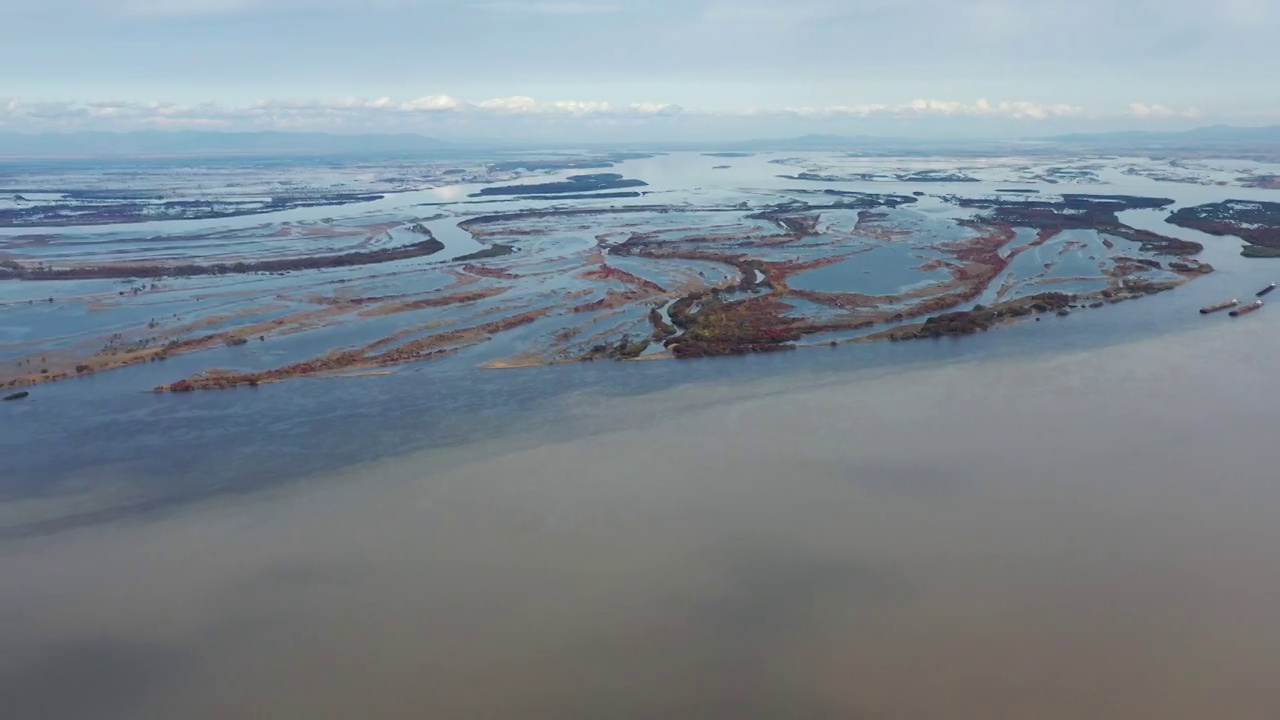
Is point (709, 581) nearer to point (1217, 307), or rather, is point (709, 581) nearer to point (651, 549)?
point (651, 549)

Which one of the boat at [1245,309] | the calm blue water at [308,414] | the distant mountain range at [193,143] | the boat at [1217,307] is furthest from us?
the distant mountain range at [193,143]

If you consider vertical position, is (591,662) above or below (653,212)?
below

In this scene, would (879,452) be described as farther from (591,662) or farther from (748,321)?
(748,321)

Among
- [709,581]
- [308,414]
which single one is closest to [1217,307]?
[709,581]

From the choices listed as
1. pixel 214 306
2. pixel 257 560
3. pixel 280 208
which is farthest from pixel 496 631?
pixel 280 208

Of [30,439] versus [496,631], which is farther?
[30,439]

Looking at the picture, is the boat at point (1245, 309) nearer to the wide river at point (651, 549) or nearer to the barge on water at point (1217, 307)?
the barge on water at point (1217, 307)

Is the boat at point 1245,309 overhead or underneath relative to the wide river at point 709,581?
overhead

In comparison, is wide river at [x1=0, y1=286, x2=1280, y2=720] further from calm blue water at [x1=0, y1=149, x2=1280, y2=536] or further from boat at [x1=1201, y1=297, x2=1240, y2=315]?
boat at [x1=1201, y1=297, x2=1240, y2=315]

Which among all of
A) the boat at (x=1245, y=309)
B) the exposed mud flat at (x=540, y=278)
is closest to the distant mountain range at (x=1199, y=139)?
the exposed mud flat at (x=540, y=278)

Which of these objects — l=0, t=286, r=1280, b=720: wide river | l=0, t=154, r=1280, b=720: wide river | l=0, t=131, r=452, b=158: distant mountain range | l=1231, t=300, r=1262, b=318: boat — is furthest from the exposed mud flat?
l=0, t=131, r=452, b=158: distant mountain range

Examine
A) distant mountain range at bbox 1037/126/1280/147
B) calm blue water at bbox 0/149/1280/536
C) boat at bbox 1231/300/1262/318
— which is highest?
distant mountain range at bbox 1037/126/1280/147
